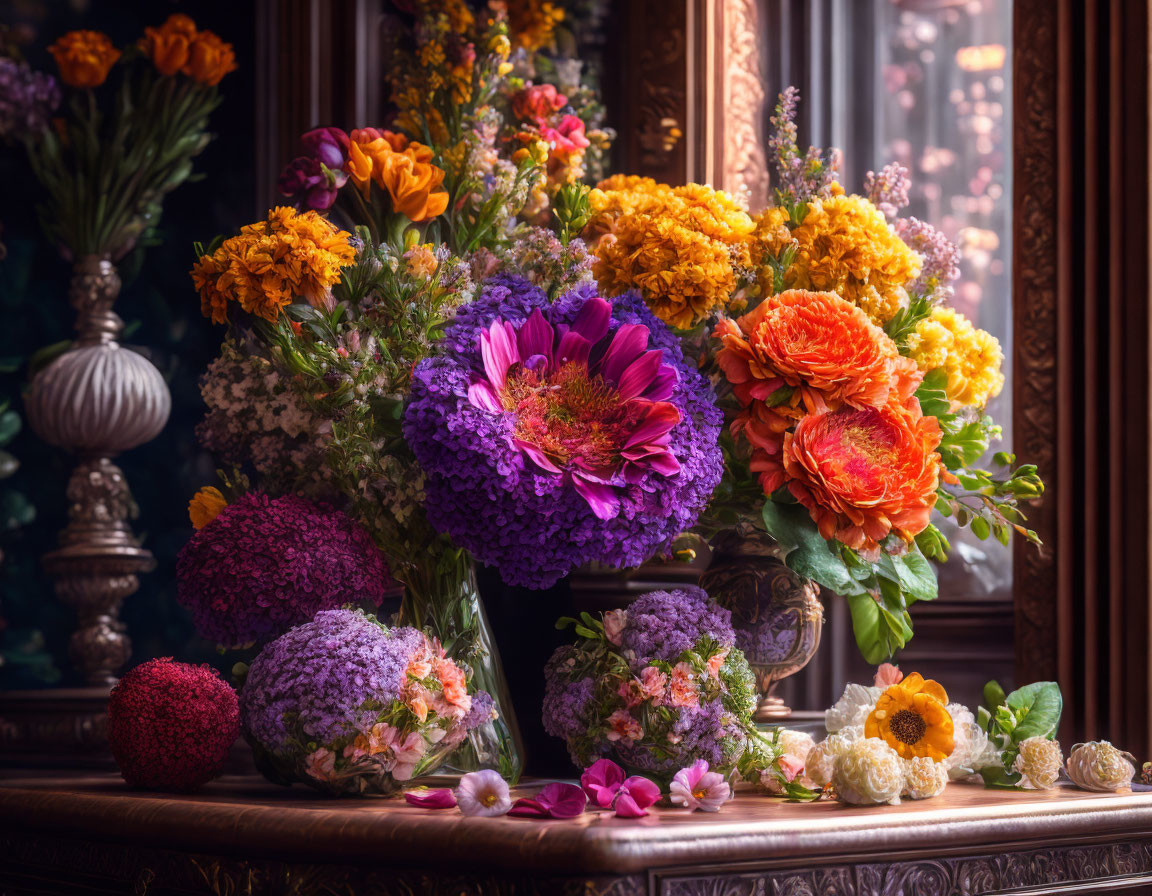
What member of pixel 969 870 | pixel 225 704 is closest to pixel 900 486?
pixel 969 870

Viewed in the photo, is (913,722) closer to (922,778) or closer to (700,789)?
(922,778)

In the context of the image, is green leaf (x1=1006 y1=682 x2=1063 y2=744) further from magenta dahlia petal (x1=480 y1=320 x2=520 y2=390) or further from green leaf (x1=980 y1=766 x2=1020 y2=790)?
magenta dahlia petal (x1=480 y1=320 x2=520 y2=390)

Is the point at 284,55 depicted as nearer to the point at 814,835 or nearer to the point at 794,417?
the point at 794,417

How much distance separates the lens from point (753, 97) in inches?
66.0

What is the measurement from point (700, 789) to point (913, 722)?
23cm

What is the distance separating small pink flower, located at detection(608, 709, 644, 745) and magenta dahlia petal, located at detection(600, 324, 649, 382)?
0.26 metres

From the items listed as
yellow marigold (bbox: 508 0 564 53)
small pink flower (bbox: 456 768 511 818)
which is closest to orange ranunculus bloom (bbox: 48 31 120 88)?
yellow marigold (bbox: 508 0 564 53)

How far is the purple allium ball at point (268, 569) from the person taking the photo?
1.04 metres

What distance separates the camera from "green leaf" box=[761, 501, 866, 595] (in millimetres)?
1076

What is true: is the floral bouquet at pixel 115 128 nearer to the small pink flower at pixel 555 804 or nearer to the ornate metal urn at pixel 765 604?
the ornate metal urn at pixel 765 604

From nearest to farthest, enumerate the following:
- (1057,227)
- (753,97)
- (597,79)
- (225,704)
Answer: (225,704) < (1057,227) < (753,97) < (597,79)

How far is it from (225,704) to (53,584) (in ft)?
3.01

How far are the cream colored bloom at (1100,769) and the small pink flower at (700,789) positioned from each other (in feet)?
1.16

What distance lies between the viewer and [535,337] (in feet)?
3.40
